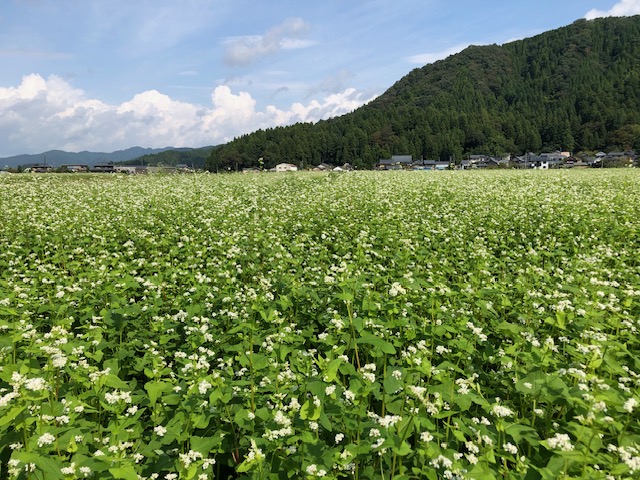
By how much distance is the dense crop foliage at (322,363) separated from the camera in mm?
2535

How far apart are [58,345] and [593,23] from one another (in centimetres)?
25580

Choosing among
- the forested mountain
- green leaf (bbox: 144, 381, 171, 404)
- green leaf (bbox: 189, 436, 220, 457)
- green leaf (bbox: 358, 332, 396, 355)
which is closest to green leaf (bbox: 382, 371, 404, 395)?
green leaf (bbox: 358, 332, 396, 355)

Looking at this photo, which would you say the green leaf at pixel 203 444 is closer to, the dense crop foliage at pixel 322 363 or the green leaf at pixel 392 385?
the dense crop foliage at pixel 322 363

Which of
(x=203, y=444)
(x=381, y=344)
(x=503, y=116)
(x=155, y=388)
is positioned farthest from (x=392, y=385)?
(x=503, y=116)

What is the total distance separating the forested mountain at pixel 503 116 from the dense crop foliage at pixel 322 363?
87.3 m

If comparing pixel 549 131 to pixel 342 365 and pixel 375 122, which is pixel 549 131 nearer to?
pixel 375 122

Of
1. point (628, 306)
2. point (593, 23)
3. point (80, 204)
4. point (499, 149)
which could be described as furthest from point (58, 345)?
point (593, 23)

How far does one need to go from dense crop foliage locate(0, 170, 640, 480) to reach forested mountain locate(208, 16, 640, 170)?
87.3 meters

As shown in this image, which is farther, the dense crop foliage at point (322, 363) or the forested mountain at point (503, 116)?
the forested mountain at point (503, 116)

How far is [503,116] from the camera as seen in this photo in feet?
462

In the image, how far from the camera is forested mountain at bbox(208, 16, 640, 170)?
381 ft

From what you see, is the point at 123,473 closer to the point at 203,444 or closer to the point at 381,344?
the point at 203,444

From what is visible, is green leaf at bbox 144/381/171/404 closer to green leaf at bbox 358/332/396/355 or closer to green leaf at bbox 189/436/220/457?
green leaf at bbox 189/436/220/457

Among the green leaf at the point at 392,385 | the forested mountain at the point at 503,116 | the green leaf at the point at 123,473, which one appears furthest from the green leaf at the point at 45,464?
the forested mountain at the point at 503,116
